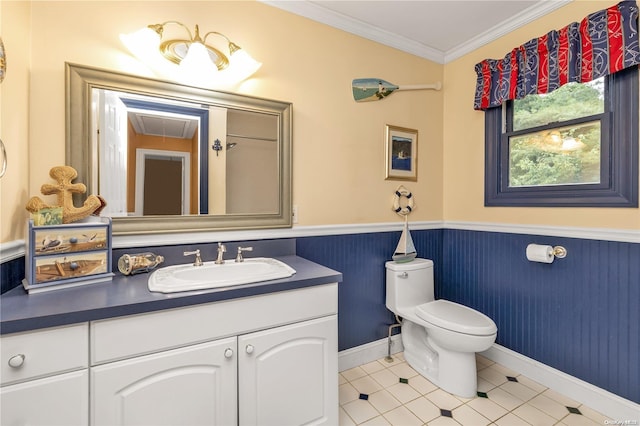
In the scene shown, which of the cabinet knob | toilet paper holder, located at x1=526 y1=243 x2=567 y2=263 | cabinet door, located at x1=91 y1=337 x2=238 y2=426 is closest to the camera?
the cabinet knob

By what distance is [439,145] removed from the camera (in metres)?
2.41

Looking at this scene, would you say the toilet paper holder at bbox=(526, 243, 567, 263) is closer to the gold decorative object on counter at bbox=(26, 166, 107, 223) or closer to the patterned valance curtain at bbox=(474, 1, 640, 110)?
the patterned valance curtain at bbox=(474, 1, 640, 110)

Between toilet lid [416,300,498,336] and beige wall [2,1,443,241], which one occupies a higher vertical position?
beige wall [2,1,443,241]

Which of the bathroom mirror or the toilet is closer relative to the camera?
the bathroom mirror

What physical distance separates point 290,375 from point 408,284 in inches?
43.7

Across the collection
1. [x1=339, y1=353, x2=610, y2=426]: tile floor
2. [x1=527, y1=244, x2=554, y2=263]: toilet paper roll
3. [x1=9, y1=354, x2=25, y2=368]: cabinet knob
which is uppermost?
[x1=527, y1=244, x2=554, y2=263]: toilet paper roll

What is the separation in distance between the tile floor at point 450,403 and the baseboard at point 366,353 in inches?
2.3

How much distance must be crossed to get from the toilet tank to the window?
2.33ft

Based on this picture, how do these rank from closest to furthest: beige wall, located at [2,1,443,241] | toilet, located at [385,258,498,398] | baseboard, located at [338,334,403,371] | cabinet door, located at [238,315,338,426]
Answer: cabinet door, located at [238,315,338,426] < beige wall, located at [2,1,443,241] < toilet, located at [385,258,498,398] < baseboard, located at [338,334,403,371]

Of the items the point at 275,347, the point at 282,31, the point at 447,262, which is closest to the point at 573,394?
the point at 447,262

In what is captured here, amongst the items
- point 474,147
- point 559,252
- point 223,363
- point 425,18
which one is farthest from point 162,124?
point 559,252

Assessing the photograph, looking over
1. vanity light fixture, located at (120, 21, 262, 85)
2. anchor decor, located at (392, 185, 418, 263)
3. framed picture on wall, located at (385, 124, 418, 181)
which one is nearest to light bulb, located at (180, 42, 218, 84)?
vanity light fixture, located at (120, 21, 262, 85)

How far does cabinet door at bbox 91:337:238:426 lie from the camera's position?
3.03ft

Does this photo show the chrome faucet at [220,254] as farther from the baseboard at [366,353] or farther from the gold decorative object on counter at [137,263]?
the baseboard at [366,353]
